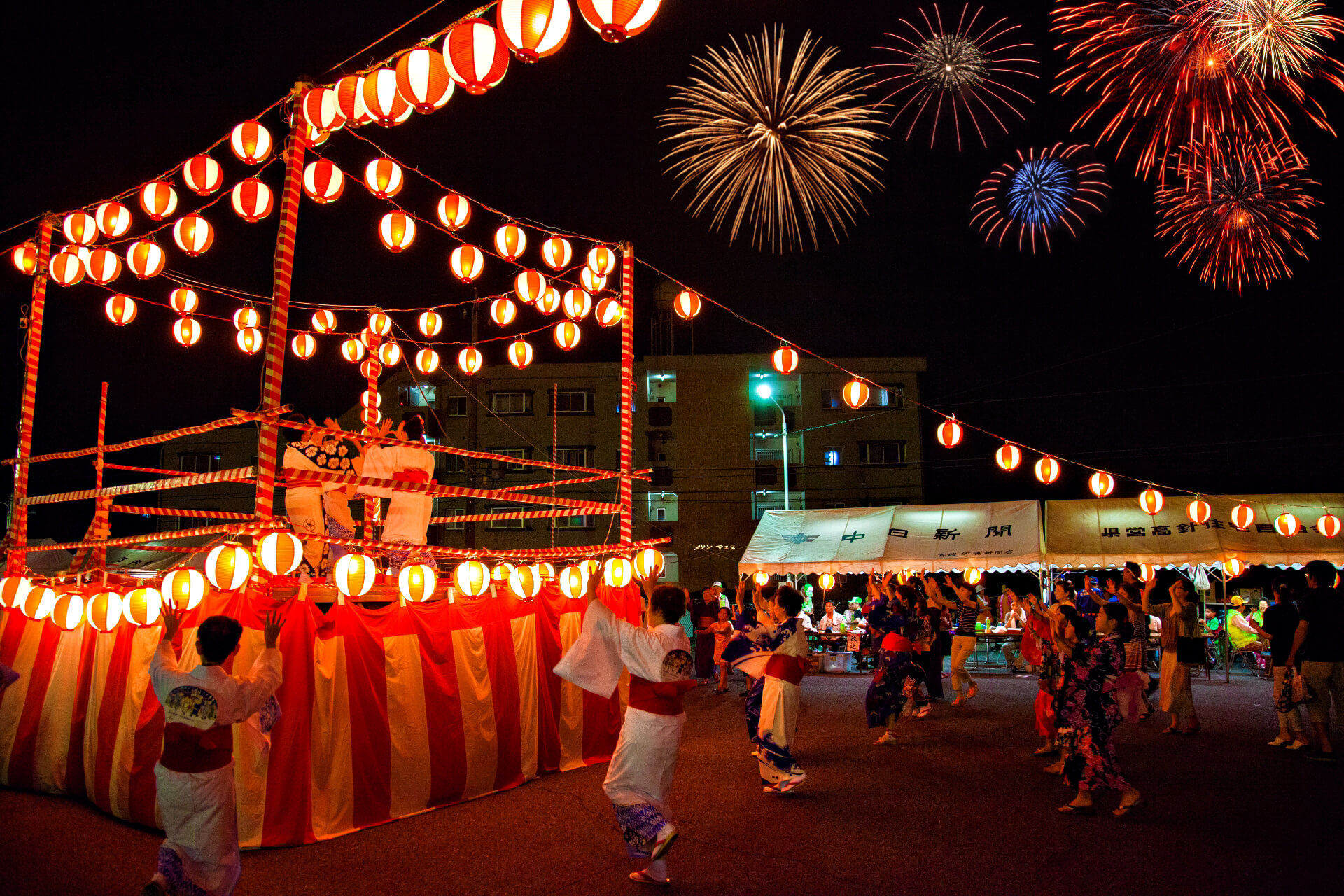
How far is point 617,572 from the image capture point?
326 inches

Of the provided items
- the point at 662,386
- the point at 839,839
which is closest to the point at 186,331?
the point at 839,839

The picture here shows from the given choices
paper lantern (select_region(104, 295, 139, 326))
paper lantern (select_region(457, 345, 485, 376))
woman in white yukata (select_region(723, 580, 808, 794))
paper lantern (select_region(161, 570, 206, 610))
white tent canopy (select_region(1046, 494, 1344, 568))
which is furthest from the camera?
white tent canopy (select_region(1046, 494, 1344, 568))

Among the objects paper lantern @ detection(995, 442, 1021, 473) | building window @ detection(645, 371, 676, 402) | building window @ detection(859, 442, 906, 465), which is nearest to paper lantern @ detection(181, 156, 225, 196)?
paper lantern @ detection(995, 442, 1021, 473)

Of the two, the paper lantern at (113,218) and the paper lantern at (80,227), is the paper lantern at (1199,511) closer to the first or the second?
the paper lantern at (113,218)

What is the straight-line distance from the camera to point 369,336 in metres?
11.4

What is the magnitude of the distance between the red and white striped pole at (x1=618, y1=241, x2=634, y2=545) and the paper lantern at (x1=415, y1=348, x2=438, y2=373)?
431 cm

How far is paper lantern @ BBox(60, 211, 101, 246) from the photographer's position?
8234 mm

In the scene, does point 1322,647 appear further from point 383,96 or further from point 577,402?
point 577,402

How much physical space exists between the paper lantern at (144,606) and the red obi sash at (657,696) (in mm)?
3506

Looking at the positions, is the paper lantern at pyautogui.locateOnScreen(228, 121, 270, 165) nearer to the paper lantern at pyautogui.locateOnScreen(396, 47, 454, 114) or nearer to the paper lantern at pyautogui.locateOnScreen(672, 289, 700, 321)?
the paper lantern at pyautogui.locateOnScreen(396, 47, 454, 114)

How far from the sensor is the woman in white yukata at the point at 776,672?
7156 millimetres

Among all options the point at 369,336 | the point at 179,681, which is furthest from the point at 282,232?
the point at 369,336

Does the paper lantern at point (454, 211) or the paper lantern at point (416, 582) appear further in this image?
the paper lantern at point (454, 211)

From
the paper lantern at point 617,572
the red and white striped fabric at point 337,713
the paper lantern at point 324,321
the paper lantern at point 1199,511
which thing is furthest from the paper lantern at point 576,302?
the paper lantern at point 1199,511
